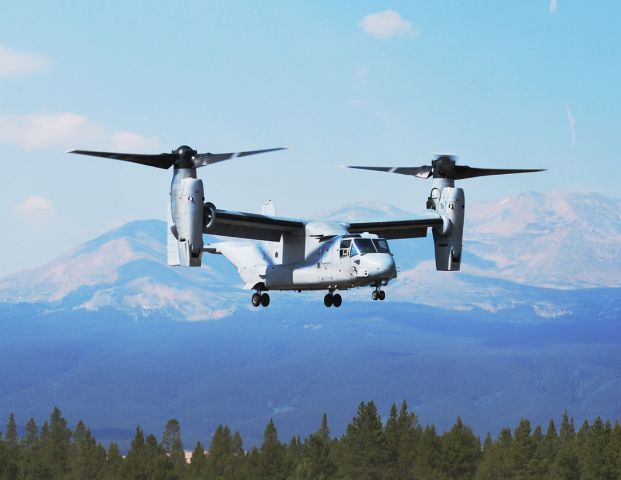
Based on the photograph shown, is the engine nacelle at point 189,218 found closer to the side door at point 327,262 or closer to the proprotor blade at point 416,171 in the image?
the side door at point 327,262

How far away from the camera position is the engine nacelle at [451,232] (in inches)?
2569

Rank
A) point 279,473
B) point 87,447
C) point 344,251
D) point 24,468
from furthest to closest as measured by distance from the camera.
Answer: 1. point 87,447
2. point 24,468
3. point 279,473
4. point 344,251

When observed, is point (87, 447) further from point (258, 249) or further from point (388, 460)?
point (258, 249)

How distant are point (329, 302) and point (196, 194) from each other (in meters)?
10.9

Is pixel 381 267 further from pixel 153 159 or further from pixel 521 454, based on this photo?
pixel 521 454

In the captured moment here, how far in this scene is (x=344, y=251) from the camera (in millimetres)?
60781

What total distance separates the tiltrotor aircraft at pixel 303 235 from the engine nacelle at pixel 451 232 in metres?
0.06

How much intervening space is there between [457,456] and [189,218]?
413ft

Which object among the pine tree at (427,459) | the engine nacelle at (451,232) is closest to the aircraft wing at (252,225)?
the engine nacelle at (451,232)

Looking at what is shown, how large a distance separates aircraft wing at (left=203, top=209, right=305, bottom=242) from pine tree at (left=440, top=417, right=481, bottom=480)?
113079mm

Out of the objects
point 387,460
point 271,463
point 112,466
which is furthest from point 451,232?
point 112,466

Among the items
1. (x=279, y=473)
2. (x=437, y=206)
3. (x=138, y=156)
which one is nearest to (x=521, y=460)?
(x=279, y=473)

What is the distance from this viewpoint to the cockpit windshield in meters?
60.1

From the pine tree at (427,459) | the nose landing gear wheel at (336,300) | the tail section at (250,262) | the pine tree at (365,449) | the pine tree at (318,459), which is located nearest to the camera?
the nose landing gear wheel at (336,300)
